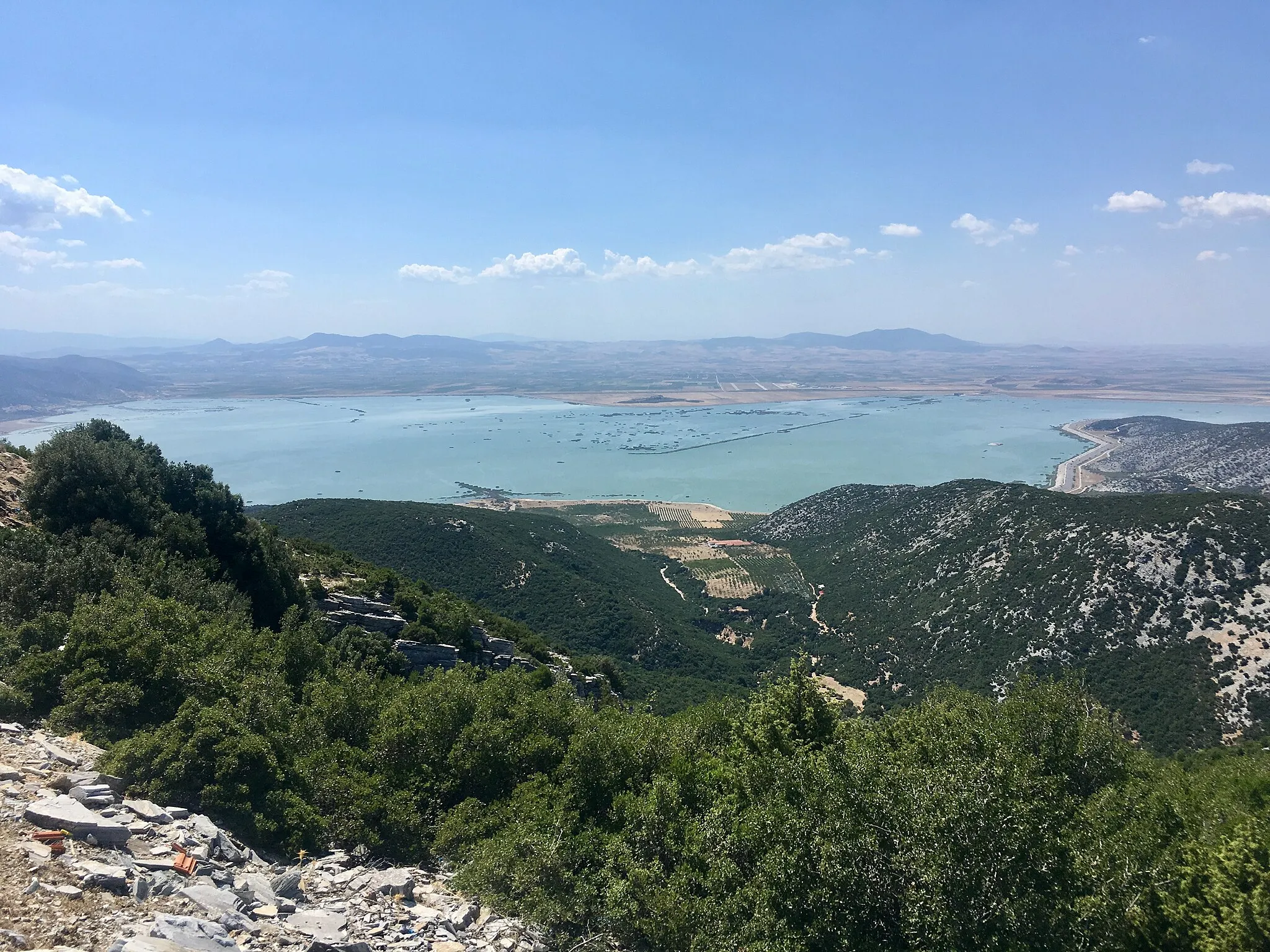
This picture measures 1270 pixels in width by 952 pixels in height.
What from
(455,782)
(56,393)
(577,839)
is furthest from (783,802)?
(56,393)

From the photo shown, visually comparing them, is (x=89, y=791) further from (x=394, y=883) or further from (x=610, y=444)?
(x=610, y=444)

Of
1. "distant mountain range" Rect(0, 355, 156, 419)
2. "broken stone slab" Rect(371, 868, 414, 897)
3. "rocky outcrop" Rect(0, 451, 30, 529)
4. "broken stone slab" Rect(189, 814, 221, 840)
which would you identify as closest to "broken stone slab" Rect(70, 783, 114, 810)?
"broken stone slab" Rect(189, 814, 221, 840)

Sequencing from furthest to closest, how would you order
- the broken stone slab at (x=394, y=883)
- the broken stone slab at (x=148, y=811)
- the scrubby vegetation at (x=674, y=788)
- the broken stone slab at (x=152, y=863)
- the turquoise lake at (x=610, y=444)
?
1. the turquoise lake at (x=610, y=444)
2. the broken stone slab at (x=394, y=883)
3. the broken stone slab at (x=148, y=811)
4. the scrubby vegetation at (x=674, y=788)
5. the broken stone slab at (x=152, y=863)

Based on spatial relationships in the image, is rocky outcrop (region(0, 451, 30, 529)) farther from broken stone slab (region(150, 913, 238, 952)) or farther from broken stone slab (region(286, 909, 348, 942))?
broken stone slab (region(150, 913, 238, 952))

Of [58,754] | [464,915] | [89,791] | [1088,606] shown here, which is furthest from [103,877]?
[1088,606]

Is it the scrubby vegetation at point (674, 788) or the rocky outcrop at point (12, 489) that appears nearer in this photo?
the scrubby vegetation at point (674, 788)

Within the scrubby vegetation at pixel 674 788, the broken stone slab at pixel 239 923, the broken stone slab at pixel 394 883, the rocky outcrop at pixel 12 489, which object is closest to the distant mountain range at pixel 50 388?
the rocky outcrop at pixel 12 489

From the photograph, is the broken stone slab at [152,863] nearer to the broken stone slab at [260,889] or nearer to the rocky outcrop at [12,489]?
the broken stone slab at [260,889]
